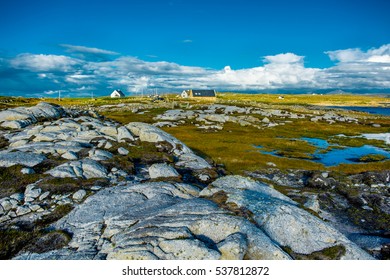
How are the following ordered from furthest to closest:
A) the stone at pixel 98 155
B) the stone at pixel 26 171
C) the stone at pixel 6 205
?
the stone at pixel 98 155 → the stone at pixel 26 171 → the stone at pixel 6 205

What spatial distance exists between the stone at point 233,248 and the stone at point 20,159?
81.8ft

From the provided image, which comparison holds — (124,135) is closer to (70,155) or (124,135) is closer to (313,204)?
(70,155)

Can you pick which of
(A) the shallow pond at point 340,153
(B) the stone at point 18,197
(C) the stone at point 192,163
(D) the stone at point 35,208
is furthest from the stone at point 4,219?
(A) the shallow pond at point 340,153

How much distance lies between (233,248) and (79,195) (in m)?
15.9

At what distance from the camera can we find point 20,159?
32594 millimetres

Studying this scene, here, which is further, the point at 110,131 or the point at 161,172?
the point at 110,131

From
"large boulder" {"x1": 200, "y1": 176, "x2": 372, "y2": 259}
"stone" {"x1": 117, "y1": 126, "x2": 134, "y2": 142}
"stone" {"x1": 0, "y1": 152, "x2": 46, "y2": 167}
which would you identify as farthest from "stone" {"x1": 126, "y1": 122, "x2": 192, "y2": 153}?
"large boulder" {"x1": 200, "y1": 176, "x2": 372, "y2": 259}

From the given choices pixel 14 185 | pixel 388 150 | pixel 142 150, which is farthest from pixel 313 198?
pixel 388 150

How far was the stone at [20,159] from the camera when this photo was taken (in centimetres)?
3159

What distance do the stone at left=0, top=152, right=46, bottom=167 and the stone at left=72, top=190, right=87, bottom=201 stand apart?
932 cm

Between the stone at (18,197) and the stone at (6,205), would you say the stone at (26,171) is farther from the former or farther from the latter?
the stone at (6,205)

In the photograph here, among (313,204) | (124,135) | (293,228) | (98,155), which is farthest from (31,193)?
(313,204)
